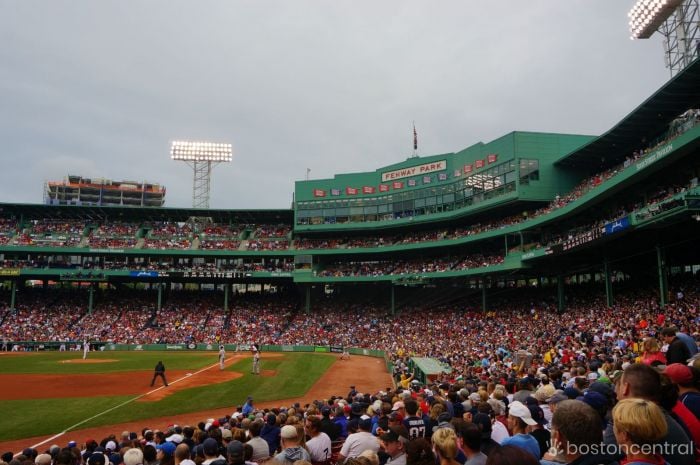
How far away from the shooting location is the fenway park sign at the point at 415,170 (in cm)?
5644

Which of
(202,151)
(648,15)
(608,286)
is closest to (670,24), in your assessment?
(648,15)

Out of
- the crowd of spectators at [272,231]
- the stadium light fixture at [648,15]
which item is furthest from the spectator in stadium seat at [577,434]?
the crowd of spectators at [272,231]

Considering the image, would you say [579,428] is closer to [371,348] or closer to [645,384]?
[645,384]

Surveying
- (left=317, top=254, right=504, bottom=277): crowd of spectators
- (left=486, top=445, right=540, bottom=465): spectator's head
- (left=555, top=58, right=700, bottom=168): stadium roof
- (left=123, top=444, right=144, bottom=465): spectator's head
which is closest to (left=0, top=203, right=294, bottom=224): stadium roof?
(left=317, top=254, right=504, bottom=277): crowd of spectators

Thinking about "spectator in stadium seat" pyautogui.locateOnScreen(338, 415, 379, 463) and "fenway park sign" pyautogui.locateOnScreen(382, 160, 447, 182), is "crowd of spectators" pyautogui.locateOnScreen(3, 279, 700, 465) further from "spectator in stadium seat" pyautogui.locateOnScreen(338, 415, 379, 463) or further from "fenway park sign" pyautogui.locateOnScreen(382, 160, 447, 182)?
"fenway park sign" pyautogui.locateOnScreen(382, 160, 447, 182)

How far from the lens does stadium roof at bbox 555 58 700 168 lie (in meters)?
28.0

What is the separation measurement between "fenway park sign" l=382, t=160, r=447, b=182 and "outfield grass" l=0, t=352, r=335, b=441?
25766 millimetres

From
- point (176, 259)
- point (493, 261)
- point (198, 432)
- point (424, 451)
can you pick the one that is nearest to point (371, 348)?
point (493, 261)

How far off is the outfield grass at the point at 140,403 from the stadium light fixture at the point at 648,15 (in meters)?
35.1

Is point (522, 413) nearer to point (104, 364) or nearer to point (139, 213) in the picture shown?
point (104, 364)

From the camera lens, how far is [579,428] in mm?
3822

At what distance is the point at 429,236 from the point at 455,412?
49.2 metres

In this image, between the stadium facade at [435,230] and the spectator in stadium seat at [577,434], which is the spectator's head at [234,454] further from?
the stadium facade at [435,230]

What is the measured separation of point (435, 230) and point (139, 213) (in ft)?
133
